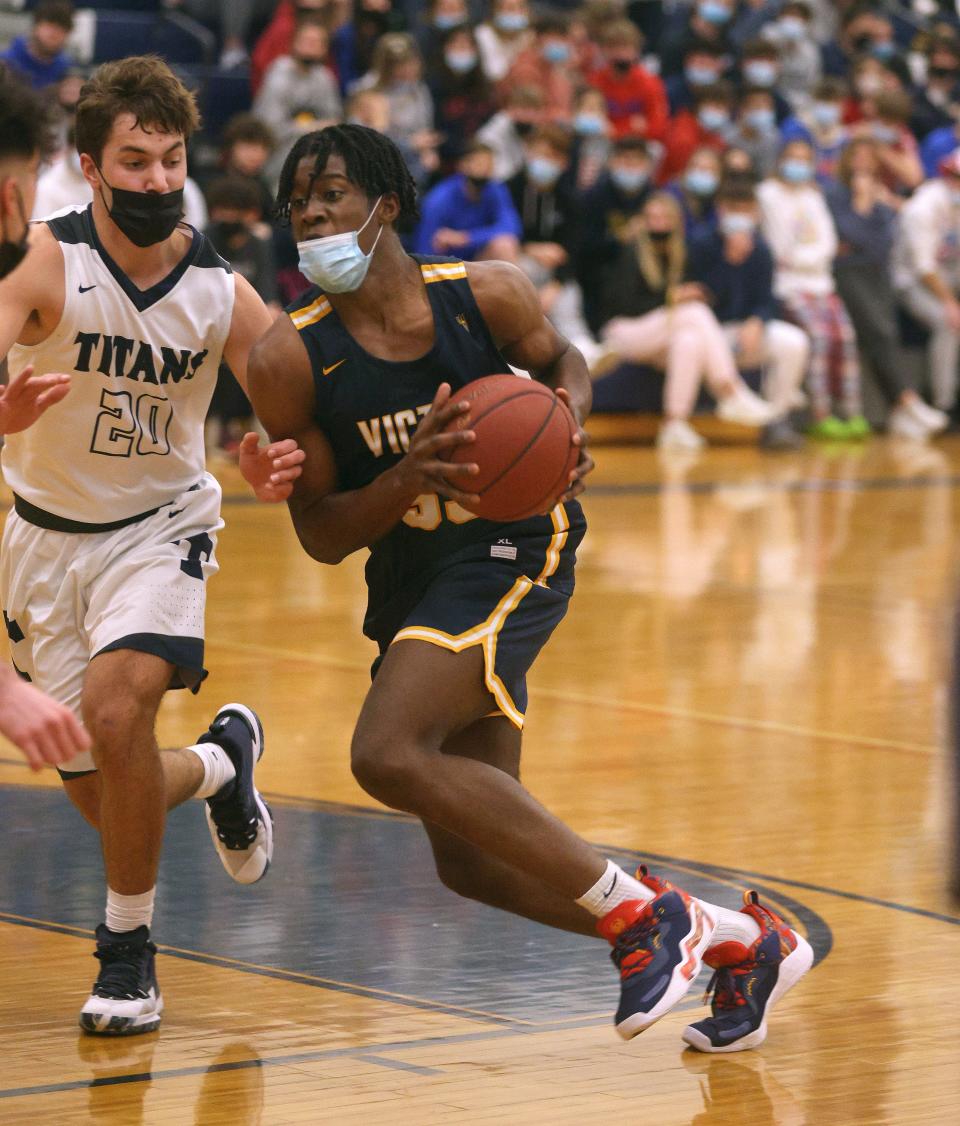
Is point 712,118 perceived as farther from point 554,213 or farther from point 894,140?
point 554,213

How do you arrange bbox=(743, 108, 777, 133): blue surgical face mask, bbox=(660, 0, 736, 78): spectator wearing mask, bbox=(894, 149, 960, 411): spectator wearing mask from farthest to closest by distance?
1. bbox=(660, 0, 736, 78): spectator wearing mask
2. bbox=(743, 108, 777, 133): blue surgical face mask
3. bbox=(894, 149, 960, 411): spectator wearing mask

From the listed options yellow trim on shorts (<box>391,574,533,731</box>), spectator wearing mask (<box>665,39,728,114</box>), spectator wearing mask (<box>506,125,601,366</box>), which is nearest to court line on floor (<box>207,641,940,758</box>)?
yellow trim on shorts (<box>391,574,533,731</box>)

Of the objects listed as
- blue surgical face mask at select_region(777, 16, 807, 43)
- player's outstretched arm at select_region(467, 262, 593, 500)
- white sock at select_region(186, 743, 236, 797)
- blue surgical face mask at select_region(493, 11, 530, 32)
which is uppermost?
blue surgical face mask at select_region(777, 16, 807, 43)

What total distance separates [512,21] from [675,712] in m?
10.5

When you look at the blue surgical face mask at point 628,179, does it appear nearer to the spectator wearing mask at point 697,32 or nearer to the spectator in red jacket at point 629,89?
the spectator in red jacket at point 629,89

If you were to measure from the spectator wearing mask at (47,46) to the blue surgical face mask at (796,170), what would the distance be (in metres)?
5.45

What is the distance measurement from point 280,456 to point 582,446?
58 centimetres

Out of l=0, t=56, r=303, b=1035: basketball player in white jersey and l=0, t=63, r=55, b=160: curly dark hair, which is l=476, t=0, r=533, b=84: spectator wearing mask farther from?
l=0, t=63, r=55, b=160: curly dark hair

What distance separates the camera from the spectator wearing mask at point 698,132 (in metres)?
17.1

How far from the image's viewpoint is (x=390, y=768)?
396cm

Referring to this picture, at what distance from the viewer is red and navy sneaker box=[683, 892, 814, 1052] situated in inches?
161

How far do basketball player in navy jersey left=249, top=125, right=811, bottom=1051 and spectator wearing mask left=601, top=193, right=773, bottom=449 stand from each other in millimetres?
11064

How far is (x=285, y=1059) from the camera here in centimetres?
395

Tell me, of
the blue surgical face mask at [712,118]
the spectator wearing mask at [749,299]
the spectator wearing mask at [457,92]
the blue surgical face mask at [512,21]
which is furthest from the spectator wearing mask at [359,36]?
the spectator wearing mask at [749,299]
